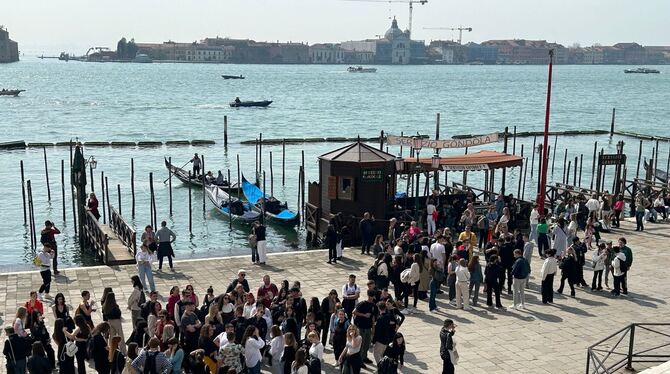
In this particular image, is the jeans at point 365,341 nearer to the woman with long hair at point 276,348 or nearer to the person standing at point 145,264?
the woman with long hair at point 276,348

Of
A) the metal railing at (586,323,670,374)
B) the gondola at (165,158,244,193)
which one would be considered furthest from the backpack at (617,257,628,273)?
the gondola at (165,158,244,193)

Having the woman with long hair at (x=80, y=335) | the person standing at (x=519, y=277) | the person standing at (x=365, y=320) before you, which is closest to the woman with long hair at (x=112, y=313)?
the woman with long hair at (x=80, y=335)

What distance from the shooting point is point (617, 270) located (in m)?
18.4

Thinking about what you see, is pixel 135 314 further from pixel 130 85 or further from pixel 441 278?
pixel 130 85

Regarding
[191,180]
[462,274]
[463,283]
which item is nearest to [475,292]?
[463,283]

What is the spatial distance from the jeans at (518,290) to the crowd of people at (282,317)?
0.03 metres

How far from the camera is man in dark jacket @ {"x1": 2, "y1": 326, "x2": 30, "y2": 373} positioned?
12.5 metres

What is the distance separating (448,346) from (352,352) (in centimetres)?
153

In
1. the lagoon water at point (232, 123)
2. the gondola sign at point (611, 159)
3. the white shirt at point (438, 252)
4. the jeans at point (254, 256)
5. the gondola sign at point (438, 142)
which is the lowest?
the lagoon water at point (232, 123)

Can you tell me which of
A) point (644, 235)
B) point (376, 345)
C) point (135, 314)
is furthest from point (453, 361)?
point (644, 235)

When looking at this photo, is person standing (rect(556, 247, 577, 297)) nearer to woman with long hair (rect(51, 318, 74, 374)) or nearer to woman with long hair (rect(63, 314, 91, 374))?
woman with long hair (rect(63, 314, 91, 374))

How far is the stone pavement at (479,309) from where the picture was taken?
48.4 feet

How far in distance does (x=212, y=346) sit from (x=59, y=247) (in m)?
20.8

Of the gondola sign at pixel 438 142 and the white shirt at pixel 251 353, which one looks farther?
the gondola sign at pixel 438 142
